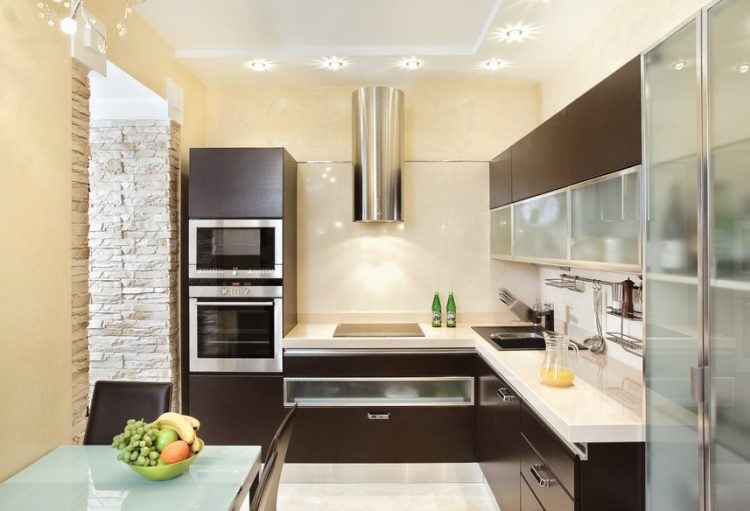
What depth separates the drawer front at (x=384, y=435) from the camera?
2830 mm

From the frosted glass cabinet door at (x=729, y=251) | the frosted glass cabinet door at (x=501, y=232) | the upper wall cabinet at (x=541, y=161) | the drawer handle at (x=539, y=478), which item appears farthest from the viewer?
the frosted glass cabinet door at (x=501, y=232)

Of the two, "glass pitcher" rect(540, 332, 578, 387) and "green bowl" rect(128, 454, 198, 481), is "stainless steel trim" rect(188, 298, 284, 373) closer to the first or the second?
"green bowl" rect(128, 454, 198, 481)

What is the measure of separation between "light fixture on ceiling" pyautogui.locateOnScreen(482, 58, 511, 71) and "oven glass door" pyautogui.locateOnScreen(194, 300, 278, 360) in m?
2.12

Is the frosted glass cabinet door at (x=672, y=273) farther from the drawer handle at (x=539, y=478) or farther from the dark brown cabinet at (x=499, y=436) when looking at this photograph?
the dark brown cabinet at (x=499, y=436)

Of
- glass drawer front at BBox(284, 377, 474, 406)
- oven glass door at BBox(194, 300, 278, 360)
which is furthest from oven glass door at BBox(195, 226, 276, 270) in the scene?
glass drawer front at BBox(284, 377, 474, 406)

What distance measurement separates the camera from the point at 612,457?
1464 mm

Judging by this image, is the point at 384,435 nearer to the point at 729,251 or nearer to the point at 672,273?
the point at 672,273

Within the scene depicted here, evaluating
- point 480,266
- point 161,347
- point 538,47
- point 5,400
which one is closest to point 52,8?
point 5,400

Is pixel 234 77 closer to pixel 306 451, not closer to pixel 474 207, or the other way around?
pixel 474 207

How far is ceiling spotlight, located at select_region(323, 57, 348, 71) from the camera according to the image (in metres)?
2.98

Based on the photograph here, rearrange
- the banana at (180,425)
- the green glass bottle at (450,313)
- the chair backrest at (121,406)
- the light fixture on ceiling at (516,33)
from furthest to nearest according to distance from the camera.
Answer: the green glass bottle at (450,313) → the light fixture on ceiling at (516,33) → the chair backrest at (121,406) → the banana at (180,425)

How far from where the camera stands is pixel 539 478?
1782 mm

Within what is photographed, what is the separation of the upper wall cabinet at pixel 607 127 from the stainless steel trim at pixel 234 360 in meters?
1.90

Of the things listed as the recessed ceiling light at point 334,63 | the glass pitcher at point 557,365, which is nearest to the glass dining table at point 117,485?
the glass pitcher at point 557,365
